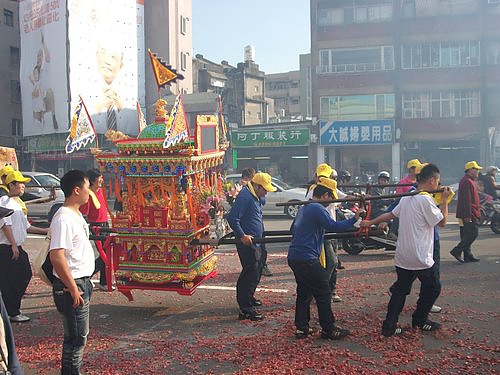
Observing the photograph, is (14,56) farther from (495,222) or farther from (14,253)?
(14,253)

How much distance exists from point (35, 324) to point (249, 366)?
2.97 meters

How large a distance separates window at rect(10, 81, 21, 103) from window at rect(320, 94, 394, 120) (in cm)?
2037

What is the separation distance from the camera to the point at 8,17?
113ft

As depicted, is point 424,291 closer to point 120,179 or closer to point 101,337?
point 101,337

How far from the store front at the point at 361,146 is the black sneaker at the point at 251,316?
913 inches

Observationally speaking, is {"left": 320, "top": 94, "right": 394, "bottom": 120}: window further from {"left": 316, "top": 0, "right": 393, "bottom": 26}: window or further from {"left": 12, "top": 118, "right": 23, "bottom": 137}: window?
{"left": 12, "top": 118, "right": 23, "bottom": 137}: window

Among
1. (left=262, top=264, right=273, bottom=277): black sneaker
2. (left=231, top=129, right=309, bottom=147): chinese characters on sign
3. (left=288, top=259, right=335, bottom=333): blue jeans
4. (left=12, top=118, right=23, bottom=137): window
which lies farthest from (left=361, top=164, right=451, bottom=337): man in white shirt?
(left=12, top=118, right=23, bottom=137): window

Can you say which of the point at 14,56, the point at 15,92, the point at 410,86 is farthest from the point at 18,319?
the point at 14,56

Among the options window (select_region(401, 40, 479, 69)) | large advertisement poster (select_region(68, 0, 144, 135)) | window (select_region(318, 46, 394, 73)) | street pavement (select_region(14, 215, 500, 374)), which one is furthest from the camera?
window (select_region(318, 46, 394, 73))

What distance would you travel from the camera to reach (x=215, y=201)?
271 inches

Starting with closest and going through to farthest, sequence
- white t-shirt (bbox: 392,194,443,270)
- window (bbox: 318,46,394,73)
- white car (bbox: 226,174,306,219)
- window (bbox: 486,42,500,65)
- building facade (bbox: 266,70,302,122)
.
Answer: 1. white t-shirt (bbox: 392,194,443,270)
2. white car (bbox: 226,174,306,219)
3. window (bbox: 486,42,500,65)
4. window (bbox: 318,46,394,73)
5. building facade (bbox: 266,70,302,122)

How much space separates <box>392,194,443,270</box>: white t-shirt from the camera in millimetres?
5074

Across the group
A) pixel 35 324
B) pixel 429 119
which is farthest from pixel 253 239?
pixel 429 119

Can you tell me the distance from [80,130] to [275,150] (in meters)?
24.3
